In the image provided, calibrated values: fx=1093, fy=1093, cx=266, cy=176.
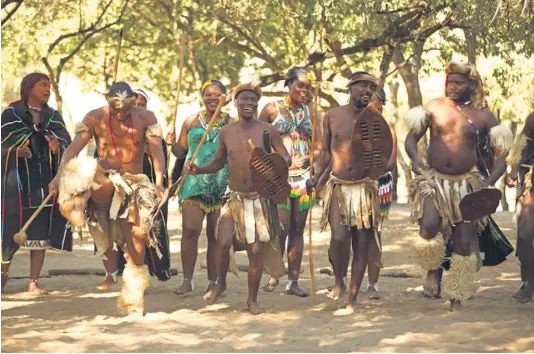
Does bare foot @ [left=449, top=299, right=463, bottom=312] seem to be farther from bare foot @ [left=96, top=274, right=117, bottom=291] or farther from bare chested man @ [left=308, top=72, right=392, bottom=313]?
bare foot @ [left=96, top=274, right=117, bottom=291]

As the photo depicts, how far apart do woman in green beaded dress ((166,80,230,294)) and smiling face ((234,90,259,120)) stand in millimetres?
1123

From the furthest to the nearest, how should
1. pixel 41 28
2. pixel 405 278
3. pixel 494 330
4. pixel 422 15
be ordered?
pixel 41 28 → pixel 422 15 → pixel 405 278 → pixel 494 330

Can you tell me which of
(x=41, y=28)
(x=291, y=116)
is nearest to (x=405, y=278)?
(x=291, y=116)

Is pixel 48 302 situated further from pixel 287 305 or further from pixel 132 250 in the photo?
pixel 287 305

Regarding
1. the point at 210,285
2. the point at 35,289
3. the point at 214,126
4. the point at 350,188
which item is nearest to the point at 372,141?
the point at 350,188

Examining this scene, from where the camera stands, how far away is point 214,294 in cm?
966

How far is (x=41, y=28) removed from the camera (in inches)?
924

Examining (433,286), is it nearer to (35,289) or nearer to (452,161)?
(452,161)

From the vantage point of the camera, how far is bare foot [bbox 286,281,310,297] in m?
10.1

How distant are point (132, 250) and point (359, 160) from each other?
1.98m

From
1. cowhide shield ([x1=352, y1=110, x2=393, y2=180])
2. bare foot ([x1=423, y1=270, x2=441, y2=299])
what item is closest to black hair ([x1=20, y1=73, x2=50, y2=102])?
cowhide shield ([x1=352, y1=110, x2=393, y2=180])

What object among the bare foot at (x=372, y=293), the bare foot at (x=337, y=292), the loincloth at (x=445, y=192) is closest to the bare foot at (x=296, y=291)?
the bare foot at (x=337, y=292)

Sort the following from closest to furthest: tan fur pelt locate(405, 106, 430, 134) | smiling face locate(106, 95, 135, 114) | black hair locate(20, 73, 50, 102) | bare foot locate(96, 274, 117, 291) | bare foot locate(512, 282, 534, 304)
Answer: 1. smiling face locate(106, 95, 135, 114)
2. tan fur pelt locate(405, 106, 430, 134)
3. bare foot locate(512, 282, 534, 304)
4. black hair locate(20, 73, 50, 102)
5. bare foot locate(96, 274, 117, 291)

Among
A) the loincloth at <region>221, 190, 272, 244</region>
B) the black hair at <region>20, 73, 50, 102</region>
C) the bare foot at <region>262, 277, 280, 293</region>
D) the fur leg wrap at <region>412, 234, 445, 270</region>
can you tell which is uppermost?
the black hair at <region>20, 73, 50, 102</region>
